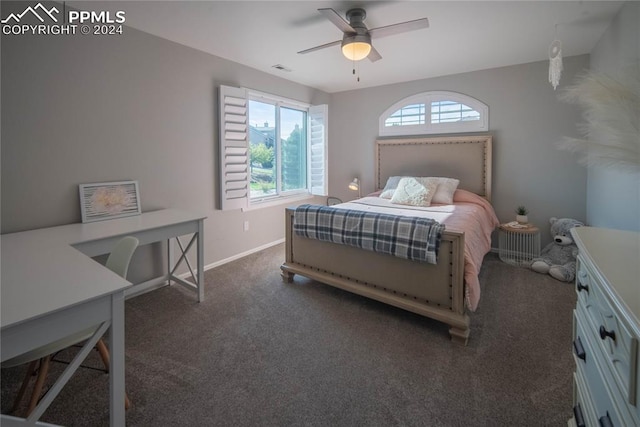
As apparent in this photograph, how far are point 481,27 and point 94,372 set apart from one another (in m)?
3.81

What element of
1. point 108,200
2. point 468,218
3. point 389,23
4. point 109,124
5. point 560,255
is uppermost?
point 389,23

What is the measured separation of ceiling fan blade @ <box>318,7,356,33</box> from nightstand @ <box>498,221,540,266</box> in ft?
9.12

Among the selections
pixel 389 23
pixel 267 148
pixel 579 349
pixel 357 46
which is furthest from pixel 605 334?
pixel 267 148

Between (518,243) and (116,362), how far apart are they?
13.4ft

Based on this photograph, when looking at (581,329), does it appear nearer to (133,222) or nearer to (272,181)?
(133,222)

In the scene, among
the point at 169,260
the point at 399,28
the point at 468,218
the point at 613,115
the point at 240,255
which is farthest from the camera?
the point at 240,255

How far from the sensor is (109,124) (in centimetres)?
259

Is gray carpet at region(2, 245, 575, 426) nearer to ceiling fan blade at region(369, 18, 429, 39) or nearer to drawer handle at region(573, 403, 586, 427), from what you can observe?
drawer handle at region(573, 403, 586, 427)

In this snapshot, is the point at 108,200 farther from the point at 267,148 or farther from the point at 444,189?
the point at 444,189

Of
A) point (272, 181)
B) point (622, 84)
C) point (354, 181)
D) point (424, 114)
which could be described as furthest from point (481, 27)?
point (272, 181)

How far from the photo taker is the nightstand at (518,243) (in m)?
3.52

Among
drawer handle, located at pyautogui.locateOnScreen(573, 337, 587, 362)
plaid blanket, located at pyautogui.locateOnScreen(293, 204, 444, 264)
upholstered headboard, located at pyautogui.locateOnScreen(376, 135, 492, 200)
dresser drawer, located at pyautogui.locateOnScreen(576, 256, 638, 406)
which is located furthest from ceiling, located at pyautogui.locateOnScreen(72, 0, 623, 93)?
drawer handle, located at pyautogui.locateOnScreen(573, 337, 587, 362)

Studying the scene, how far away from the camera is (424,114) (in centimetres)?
433

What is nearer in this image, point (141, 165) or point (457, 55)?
point (141, 165)
